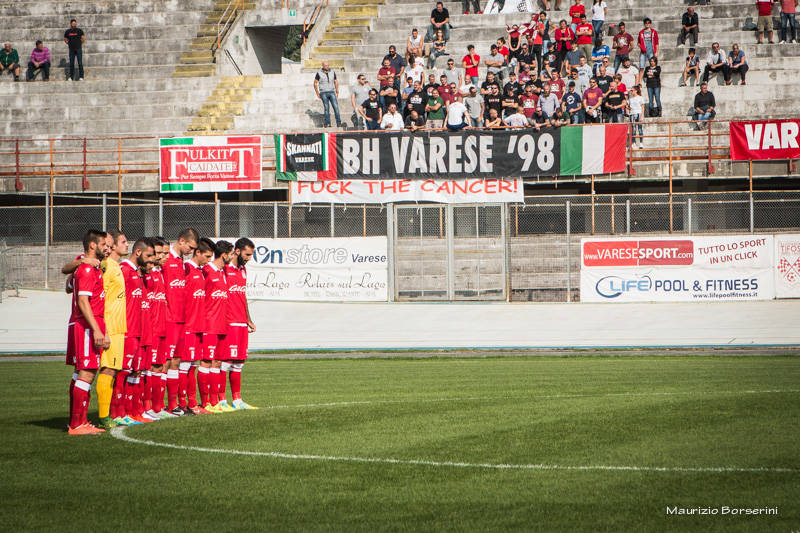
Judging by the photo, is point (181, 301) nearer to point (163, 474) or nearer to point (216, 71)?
point (163, 474)

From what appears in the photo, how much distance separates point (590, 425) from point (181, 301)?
5.23 m

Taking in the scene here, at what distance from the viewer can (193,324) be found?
40.1ft

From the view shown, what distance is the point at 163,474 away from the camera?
27.1ft

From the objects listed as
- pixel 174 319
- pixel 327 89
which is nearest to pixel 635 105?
pixel 327 89

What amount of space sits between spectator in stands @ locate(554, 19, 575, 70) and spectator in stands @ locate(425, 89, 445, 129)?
16.4 feet

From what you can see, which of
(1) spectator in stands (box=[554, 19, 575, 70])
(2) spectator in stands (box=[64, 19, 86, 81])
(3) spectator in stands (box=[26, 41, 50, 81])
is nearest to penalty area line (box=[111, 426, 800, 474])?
(1) spectator in stands (box=[554, 19, 575, 70])

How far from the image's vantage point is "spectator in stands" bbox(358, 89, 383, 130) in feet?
111

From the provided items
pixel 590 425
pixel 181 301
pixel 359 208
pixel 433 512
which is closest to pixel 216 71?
pixel 359 208

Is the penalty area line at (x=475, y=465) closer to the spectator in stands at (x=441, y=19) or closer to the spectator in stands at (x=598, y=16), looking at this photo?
the spectator in stands at (x=598, y=16)

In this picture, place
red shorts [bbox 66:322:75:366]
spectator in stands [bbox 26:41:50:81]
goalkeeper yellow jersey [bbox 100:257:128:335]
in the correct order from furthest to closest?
1. spectator in stands [bbox 26:41:50:81]
2. goalkeeper yellow jersey [bbox 100:257:128:335]
3. red shorts [bbox 66:322:75:366]

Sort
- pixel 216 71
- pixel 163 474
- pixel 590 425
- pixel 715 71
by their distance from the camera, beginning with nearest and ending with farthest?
pixel 163 474 < pixel 590 425 < pixel 715 71 < pixel 216 71

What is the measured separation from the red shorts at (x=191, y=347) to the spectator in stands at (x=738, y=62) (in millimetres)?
27844

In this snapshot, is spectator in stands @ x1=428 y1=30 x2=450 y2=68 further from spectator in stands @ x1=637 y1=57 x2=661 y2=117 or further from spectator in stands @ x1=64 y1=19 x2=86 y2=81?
spectator in stands @ x1=64 y1=19 x2=86 y2=81

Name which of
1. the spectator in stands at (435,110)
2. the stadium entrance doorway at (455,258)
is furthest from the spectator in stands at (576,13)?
the stadium entrance doorway at (455,258)
